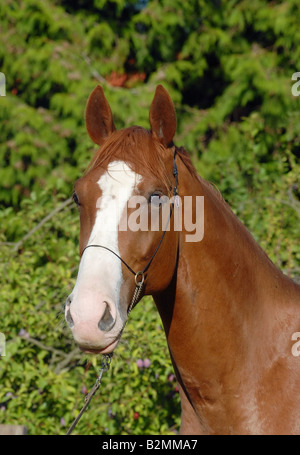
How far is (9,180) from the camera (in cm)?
647

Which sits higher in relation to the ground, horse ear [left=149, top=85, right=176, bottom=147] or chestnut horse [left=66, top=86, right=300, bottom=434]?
horse ear [left=149, top=85, right=176, bottom=147]

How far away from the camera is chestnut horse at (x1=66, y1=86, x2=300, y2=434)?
79.3 inches

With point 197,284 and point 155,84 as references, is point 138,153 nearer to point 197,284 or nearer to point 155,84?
point 197,284

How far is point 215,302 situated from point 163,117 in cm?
72

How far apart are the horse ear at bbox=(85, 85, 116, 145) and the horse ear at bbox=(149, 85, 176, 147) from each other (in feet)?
0.69

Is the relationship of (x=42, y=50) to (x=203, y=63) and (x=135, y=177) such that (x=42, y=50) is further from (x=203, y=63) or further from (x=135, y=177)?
(x=135, y=177)

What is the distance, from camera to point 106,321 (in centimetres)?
181

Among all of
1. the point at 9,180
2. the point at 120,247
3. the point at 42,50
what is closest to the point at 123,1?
the point at 42,50
